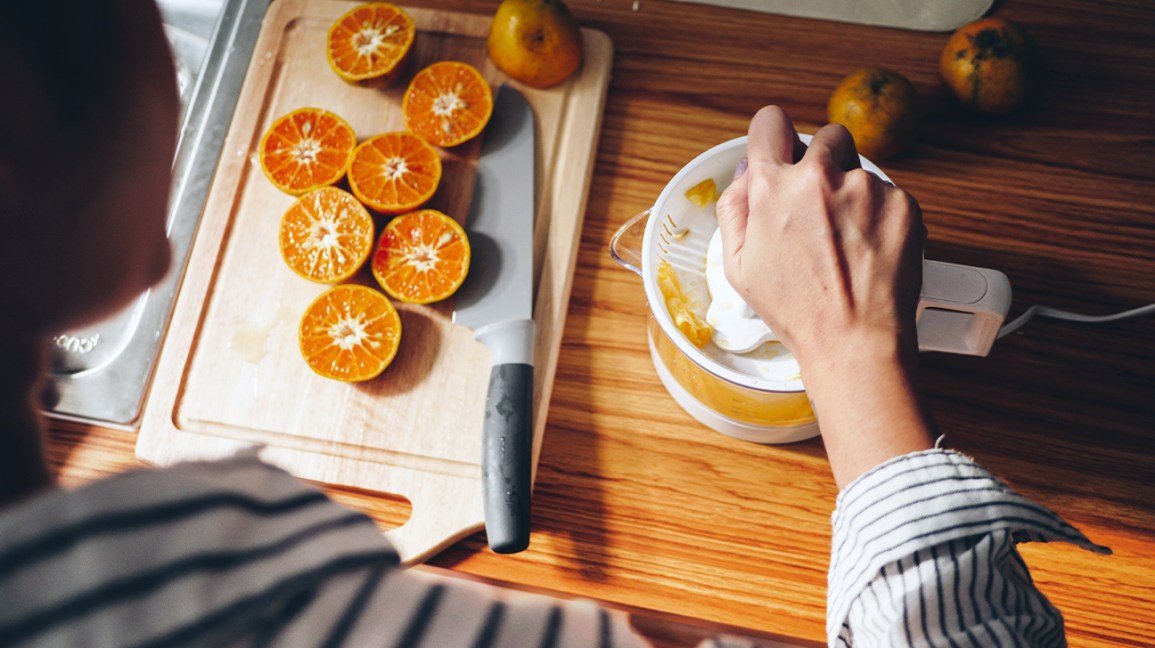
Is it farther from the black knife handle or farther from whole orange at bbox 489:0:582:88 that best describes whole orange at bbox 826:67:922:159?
the black knife handle

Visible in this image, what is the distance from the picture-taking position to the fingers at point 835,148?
1.96 feet

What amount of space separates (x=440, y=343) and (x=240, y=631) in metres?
0.49

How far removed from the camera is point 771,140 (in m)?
0.62

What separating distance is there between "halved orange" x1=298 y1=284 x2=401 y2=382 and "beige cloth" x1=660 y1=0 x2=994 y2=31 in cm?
56

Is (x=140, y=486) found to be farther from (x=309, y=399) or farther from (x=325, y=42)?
(x=325, y=42)

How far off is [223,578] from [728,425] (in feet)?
1.67

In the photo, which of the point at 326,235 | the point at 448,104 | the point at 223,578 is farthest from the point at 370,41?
the point at 223,578

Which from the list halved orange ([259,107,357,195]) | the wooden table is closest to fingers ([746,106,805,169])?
the wooden table

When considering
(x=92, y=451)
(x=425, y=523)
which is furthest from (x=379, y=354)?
(x=92, y=451)

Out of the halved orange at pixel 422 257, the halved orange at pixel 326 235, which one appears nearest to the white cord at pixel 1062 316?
the halved orange at pixel 422 257

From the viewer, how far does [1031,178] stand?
34.2 inches

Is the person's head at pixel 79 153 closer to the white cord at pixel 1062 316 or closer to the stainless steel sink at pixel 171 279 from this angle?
the stainless steel sink at pixel 171 279

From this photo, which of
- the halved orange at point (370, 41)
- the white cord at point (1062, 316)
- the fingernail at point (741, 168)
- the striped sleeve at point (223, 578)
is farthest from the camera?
the halved orange at point (370, 41)

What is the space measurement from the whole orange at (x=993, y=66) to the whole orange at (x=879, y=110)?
0.07 metres
